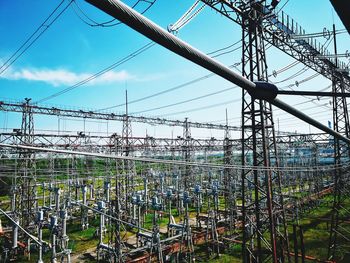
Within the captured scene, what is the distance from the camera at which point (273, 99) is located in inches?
54.9

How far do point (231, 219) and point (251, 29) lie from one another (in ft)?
33.8

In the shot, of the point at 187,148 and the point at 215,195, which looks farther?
the point at 187,148

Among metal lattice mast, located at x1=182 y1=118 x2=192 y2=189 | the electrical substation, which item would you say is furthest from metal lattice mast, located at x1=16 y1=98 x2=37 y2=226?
metal lattice mast, located at x1=182 y1=118 x2=192 y2=189

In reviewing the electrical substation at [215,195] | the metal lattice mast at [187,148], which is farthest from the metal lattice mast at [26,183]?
the metal lattice mast at [187,148]

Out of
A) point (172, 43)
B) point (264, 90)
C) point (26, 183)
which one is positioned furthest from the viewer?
point (26, 183)

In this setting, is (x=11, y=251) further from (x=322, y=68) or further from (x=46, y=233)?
(x=322, y=68)

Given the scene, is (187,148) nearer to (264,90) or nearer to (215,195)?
(215,195)

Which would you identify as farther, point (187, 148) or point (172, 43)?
point (187, 148)

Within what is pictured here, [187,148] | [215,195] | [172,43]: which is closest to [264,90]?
[172,43]

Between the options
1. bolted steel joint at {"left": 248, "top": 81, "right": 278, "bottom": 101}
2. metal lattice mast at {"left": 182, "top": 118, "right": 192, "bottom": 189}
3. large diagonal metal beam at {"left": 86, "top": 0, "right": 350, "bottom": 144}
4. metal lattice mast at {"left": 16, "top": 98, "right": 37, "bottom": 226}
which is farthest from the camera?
metal lattice mast at {"left": 182, "top": 118, "right": 192, "bottom": 189}

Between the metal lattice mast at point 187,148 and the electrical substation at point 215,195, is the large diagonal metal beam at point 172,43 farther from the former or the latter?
the metal lattice mast at point 187,148

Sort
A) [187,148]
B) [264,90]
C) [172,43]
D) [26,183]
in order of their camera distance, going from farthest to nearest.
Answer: [187,148] → [26,183] → [264,90] → [172,43]

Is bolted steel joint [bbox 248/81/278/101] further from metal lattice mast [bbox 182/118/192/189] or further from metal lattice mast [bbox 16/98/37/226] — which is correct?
metal lattice mast [bbox 182/118/192/189]

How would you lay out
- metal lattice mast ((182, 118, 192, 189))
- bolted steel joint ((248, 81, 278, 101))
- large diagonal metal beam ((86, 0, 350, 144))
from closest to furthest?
1. large diagonal metal beam ((86, 0, 350, 144))
2. bolted steel joint ((248, 81, 278, 101))
3. metal lattice mast ((182, 118, 192, 189))
